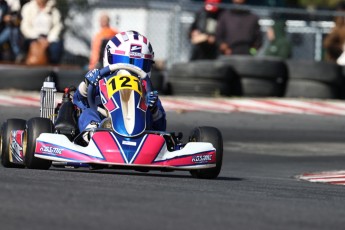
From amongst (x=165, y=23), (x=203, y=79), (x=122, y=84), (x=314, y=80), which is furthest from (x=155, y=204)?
(x=165, y=23)

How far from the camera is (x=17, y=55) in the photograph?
17.6 meters

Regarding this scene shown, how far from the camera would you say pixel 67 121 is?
8.91 m

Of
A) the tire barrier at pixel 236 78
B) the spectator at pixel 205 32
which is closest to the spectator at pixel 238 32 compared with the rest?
the spectator at pixel 205 32

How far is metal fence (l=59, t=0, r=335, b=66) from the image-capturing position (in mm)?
17641

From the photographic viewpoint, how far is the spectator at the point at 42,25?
17.0 m

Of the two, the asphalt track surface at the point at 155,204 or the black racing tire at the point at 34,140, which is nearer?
the asphalt track surface at the point at 155,204

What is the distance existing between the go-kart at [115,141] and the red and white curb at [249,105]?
19.9ft

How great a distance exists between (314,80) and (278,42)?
5.64 ft

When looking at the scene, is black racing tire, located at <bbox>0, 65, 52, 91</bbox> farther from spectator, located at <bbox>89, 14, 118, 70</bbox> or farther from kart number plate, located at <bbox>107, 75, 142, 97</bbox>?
kart number plate, located at <bbox>107, 75, 142, 97</bbox>

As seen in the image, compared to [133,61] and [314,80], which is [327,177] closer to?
[133,61]

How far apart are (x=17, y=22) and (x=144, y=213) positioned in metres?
12.2

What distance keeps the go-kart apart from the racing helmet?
0.16 meters

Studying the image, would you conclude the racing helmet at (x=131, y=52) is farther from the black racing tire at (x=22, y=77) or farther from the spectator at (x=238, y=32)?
the spectator at (x=238, y=32)

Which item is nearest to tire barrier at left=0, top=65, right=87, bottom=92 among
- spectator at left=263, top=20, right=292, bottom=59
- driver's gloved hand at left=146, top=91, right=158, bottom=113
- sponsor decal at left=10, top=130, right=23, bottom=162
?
spectator at left=263, top=20, right=292, bottom=59
